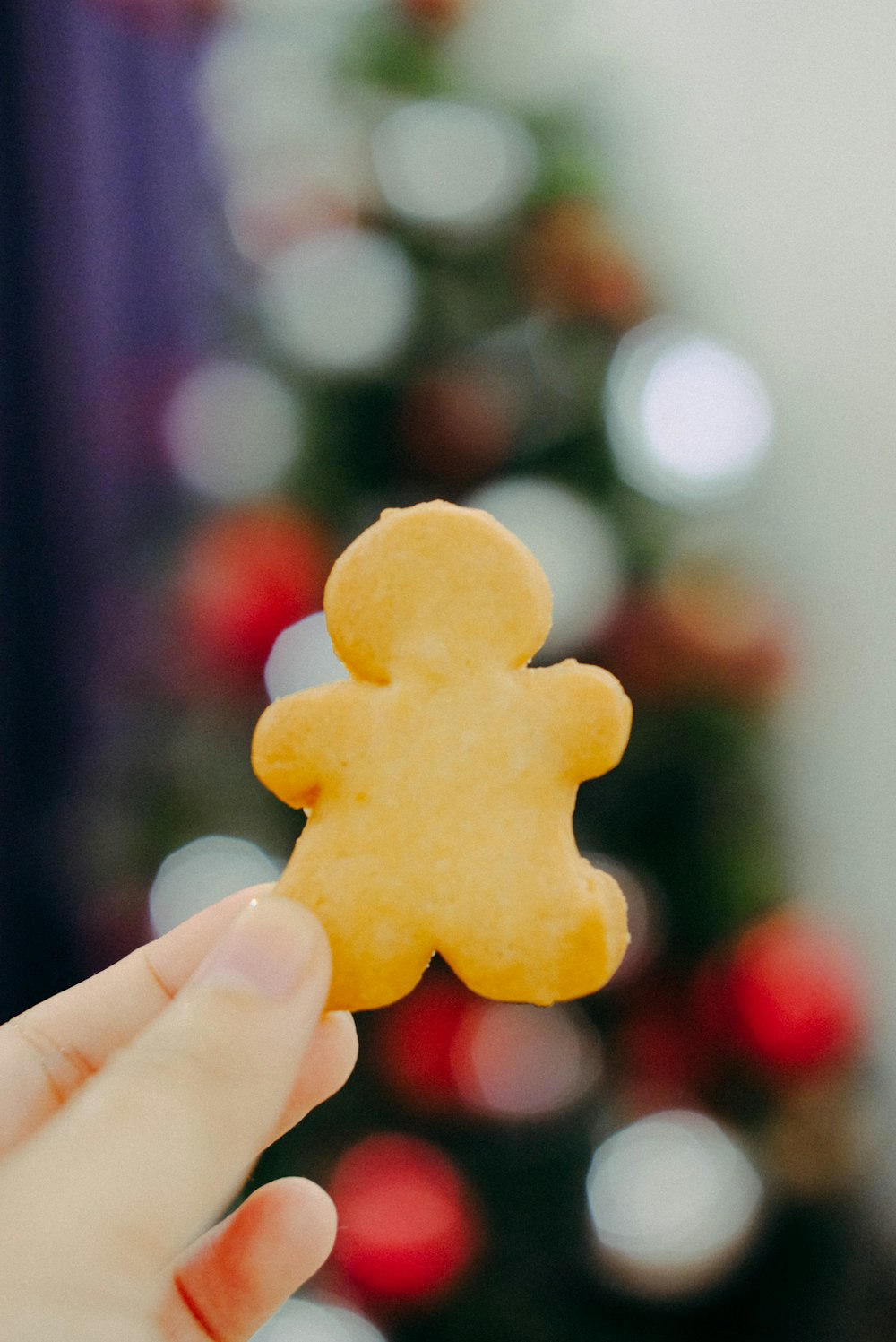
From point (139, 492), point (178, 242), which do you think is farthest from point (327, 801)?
point (178, 242)

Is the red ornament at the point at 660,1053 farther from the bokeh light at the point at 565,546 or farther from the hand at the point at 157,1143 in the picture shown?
the hand at the point at 157,1143

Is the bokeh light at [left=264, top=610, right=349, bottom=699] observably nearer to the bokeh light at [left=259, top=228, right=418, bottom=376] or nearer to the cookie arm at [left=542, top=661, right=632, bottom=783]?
the bokeh light at [left=259, top=228, right=418, bottom=376]

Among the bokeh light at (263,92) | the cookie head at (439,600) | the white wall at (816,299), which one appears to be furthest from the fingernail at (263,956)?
the white wall at (816,299)

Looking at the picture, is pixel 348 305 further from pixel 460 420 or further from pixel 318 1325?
pixel 318 1325

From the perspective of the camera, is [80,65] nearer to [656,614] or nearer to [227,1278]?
[656,614]

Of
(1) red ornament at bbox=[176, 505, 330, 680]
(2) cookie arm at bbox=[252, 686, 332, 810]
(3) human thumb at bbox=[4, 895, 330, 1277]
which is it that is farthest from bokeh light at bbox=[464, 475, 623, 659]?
(3) human thumb at bbox=[4, 895, 330, 1277]
